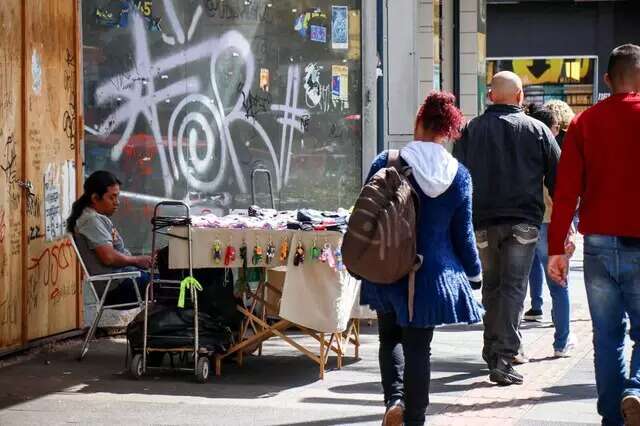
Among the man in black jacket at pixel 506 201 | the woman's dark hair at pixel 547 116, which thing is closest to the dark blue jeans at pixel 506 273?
the man in black jacket at pixel 506 201

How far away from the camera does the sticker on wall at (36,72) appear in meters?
9.50

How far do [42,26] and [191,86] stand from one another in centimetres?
198

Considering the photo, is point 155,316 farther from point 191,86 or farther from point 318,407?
point 191,86

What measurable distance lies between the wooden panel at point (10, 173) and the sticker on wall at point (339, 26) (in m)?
3.86

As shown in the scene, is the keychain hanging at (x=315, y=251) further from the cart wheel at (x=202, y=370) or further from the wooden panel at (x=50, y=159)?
the wooden panel at (x=50, y=159)

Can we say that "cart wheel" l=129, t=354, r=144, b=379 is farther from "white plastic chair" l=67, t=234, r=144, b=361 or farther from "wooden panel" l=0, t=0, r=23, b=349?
"wooden panel" l=0, t=0, r=23, b=349

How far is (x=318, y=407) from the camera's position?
25.0 ft

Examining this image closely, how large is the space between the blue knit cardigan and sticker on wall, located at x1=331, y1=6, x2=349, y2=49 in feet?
19.8

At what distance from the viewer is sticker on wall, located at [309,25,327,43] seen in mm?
12336

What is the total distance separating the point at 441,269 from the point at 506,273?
217 cm

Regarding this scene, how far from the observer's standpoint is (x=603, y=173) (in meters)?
6.13

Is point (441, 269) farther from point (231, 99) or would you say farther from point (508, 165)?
point (231, 99)

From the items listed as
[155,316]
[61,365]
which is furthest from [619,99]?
[61,365]

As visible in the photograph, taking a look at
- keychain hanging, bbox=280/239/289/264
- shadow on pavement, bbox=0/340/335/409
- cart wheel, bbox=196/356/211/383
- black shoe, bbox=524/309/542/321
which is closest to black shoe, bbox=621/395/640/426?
shadow on pavement, bbox=0/340/335/409
